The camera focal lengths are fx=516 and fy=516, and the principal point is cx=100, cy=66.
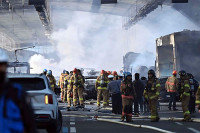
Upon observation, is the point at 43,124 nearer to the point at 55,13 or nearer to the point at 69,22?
the point at 55,13

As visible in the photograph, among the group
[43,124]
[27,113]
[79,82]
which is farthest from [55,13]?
[27,113]

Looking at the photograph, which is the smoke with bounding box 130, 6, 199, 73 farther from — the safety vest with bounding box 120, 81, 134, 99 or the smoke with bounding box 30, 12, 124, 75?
the safety vest with bounding box 120, 81, 134, 99

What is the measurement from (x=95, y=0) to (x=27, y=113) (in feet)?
185

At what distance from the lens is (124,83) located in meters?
15.5

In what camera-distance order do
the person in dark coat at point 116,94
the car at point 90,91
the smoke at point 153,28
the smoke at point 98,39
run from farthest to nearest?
the smoke at point 98,39, the smoke at point 153,28, the car at point 90,91, the person in dark coat at point 116,94

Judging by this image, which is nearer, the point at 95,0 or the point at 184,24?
the point at 95,0

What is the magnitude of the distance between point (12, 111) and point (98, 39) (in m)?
88.8

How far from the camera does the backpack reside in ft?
9.55

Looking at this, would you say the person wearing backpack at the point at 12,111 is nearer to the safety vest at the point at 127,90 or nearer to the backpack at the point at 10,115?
the backpack at the point at 10,115

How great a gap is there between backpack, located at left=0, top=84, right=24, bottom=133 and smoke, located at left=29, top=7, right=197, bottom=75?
6728 cm

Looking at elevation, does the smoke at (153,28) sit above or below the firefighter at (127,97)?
above

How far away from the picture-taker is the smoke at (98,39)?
259ft

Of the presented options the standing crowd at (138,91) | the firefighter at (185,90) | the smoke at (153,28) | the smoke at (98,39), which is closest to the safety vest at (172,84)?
the standing crowd at (138,91)

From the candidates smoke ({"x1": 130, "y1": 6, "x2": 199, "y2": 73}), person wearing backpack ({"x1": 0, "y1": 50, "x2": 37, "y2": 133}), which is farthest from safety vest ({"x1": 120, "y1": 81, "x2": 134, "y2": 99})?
smoke ({"x1": 130, "y1": 6, "x2": 199, "y2": 73})
